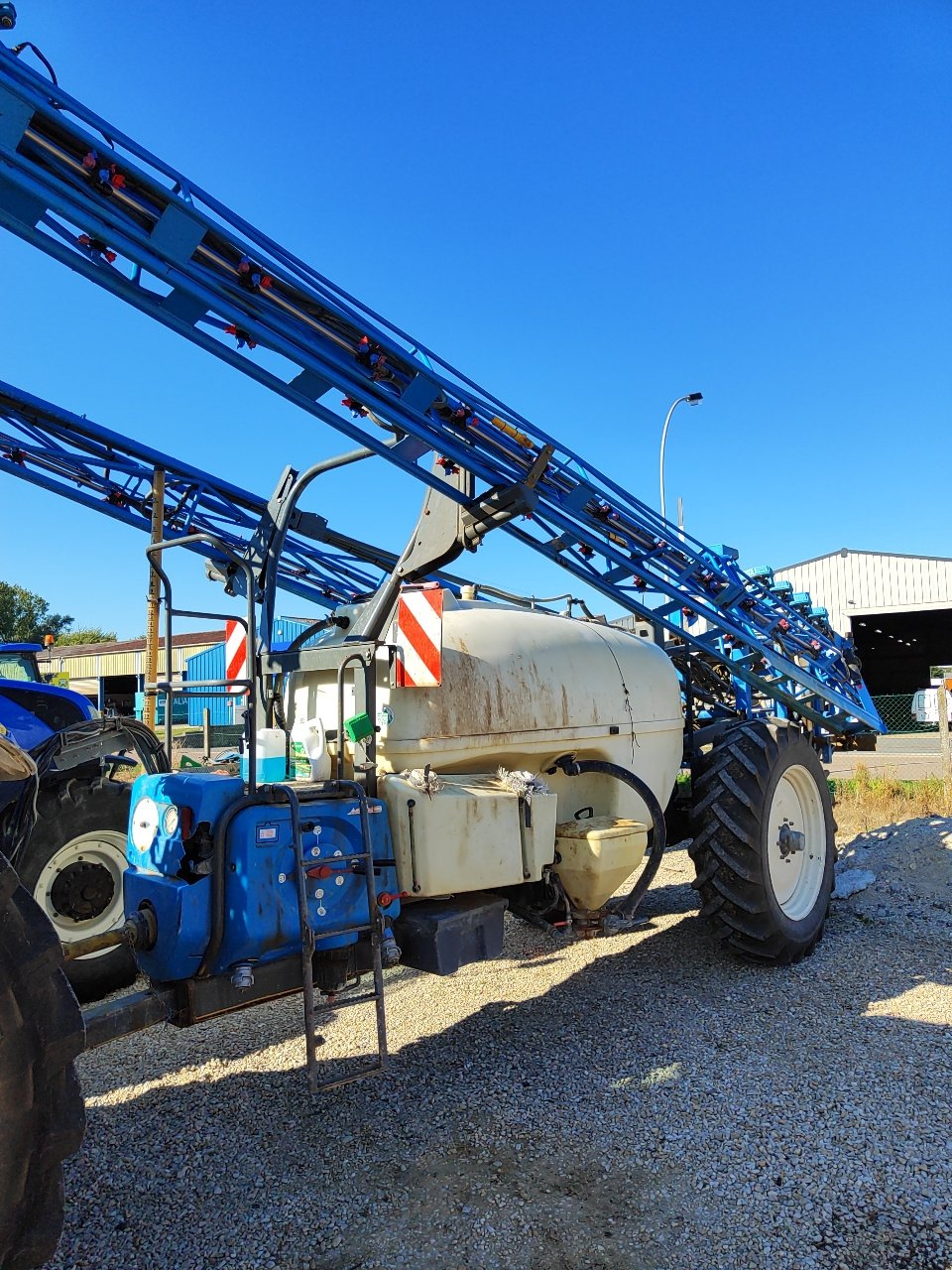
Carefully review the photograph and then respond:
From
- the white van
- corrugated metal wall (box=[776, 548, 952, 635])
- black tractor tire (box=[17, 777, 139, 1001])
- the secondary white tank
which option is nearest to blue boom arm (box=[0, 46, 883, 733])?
the secondary white tank

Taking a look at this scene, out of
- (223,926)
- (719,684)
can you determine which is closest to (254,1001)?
(223,926)

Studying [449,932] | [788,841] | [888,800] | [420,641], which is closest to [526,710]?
[420,641]

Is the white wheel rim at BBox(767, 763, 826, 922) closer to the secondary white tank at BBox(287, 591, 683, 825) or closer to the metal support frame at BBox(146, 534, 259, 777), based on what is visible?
the secondary white tank at BBox(287, 591, 683, 825)

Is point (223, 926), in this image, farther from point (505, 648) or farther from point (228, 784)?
point (505, 648)

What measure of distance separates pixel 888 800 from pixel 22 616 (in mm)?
54540

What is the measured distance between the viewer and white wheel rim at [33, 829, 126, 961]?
4.93 meters

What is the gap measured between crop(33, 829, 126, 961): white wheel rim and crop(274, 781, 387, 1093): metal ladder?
7.27 feet

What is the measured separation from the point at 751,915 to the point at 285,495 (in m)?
3.60

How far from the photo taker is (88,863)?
5102 millimetres

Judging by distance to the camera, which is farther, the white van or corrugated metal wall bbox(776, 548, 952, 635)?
corrugated metal wall bbox(776, 548, 952, 635)

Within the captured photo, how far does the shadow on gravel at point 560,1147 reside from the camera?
274 centimetres

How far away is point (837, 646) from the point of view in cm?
853

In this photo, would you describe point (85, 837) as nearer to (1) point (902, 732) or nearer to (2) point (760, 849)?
(2) point (760, 849)

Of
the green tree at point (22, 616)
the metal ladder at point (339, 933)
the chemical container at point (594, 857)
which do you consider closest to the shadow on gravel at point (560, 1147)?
the metal ladder at point (339, 933)
